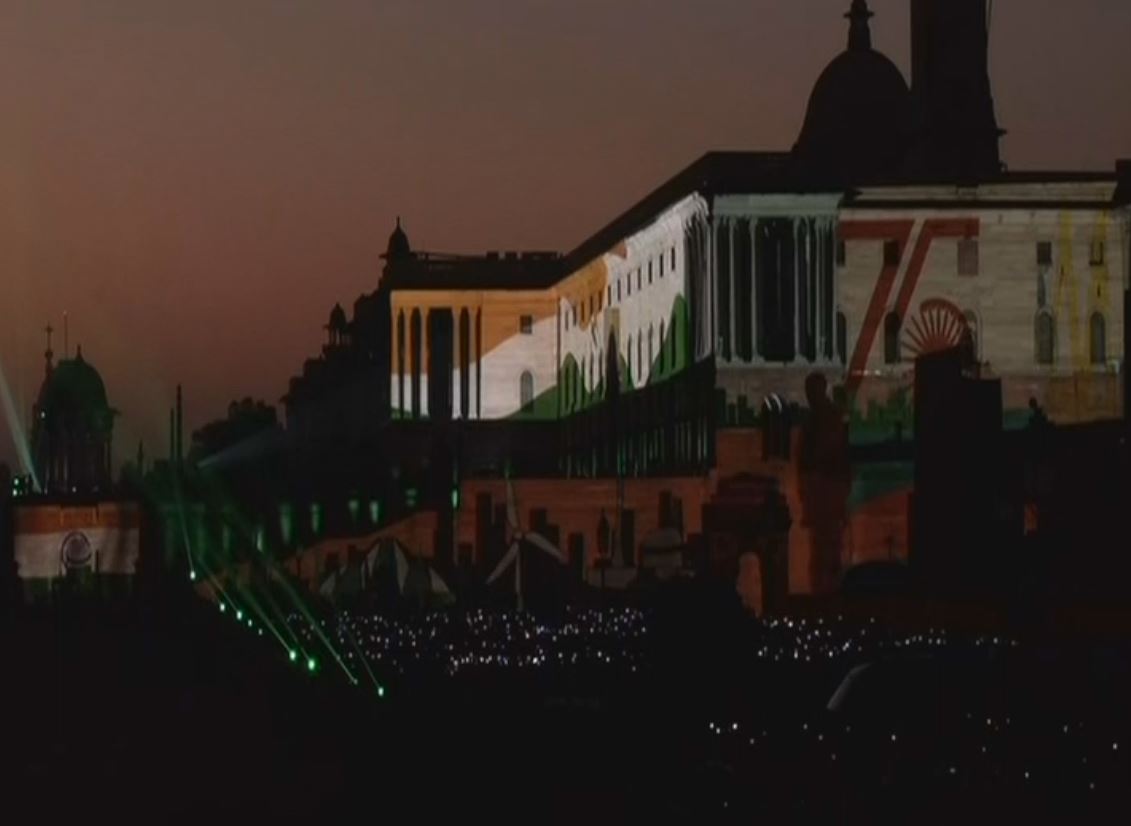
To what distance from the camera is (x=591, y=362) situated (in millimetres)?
146375

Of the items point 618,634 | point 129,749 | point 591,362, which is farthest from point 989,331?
point 129,749

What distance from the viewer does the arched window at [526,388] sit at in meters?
155

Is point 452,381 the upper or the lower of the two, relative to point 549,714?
upper

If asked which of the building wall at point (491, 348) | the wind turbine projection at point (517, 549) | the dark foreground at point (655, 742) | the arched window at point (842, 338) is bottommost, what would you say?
the dark foreground at point (655, 742)

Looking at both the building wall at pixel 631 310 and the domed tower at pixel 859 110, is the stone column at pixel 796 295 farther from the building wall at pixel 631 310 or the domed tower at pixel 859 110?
the domed tower at pixel 859 110

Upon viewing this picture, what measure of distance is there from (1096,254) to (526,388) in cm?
3721

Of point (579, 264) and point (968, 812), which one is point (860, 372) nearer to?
point (579, 264)

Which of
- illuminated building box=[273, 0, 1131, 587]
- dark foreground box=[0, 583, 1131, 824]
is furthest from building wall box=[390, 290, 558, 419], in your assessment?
dark foreground box=[0, 583, 1131, 824]

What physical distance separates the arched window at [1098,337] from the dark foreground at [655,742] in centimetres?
7875

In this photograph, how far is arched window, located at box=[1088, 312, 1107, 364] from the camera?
401 ft

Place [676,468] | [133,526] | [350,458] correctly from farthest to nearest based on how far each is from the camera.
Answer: [350,458], [133,526], [676,468]

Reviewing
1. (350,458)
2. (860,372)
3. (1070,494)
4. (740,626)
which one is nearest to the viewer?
(740,626)

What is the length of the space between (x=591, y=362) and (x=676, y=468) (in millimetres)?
35163

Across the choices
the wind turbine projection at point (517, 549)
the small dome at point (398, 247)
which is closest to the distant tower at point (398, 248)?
the small dome at point (398, 247)
